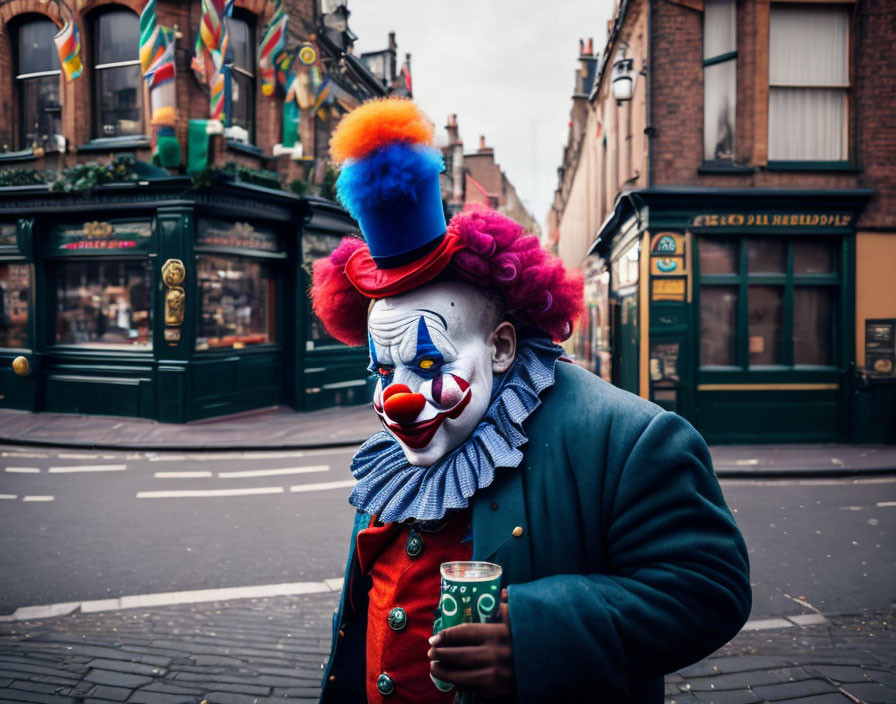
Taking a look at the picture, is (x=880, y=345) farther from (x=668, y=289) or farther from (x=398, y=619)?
(x=398, y=619)

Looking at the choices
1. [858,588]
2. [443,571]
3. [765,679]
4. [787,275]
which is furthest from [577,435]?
[787,275]

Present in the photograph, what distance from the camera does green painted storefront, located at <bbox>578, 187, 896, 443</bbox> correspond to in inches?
441

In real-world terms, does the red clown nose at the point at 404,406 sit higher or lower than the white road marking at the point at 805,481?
higher

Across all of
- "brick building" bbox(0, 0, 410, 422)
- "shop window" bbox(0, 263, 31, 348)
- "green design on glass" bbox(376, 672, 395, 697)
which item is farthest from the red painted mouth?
"shop window" bbox(0, 263, 31, 348)

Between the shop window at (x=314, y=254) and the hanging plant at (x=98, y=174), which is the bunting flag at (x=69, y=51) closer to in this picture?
the hanging plant at (x=98, y=174)

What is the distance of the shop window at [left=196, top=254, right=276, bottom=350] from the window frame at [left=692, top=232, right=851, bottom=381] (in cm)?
836

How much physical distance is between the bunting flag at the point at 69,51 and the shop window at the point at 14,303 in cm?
372

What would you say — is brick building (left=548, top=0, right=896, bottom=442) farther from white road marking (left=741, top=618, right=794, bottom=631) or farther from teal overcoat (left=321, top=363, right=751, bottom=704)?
teal overcoat (left=321, top=363, right=751, bottom=704)

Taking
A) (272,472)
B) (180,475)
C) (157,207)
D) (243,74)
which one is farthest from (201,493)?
(243,74)

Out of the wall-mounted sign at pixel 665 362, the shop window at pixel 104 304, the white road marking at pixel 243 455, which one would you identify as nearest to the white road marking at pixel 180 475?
the white road marking at pixel 243 455

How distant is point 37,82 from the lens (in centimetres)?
1345

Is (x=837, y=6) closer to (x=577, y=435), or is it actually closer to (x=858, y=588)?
(x=858, y=588)

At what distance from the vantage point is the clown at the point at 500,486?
4.85 ft

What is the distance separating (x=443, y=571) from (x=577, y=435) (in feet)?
1.50
